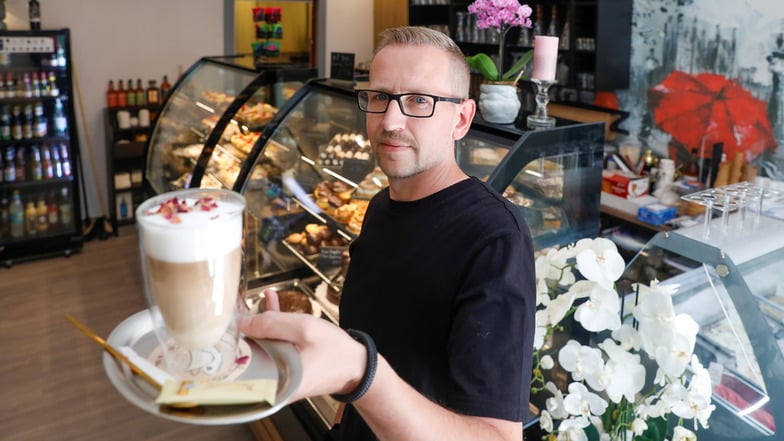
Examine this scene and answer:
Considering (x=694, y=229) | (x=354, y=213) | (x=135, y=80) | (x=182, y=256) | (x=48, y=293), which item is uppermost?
(x=135, y=80)

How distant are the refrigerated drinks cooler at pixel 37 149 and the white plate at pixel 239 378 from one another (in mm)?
5141

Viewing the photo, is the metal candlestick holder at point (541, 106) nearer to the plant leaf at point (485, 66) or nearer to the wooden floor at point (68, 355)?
the plant leaf at point (485, 66)

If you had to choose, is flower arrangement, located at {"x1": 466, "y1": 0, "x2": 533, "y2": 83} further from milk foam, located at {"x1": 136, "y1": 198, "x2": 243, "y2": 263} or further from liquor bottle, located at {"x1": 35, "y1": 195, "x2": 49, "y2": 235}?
liquor bottle, located at {"x1": 35, "y1": 195, "x2": 49, "y2": 235}

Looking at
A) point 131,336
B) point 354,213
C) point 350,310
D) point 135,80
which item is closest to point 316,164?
point 354,213

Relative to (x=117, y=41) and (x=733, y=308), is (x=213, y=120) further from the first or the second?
(x=733, y=308)

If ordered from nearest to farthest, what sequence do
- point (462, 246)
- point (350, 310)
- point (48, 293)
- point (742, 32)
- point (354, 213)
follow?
point (462, 246) < point (350, 310) < point (354, 213) < point (742, 32) < point (48, 293)

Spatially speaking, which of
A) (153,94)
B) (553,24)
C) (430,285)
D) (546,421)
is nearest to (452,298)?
(430,285)

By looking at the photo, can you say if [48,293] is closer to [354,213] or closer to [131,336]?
[354,213]

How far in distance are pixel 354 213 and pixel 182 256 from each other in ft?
7.43

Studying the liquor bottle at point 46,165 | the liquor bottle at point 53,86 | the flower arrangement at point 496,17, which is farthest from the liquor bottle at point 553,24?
the liquor bottle at point 46,165

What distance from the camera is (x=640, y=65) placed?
5.18 meters

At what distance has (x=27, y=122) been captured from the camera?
528 cm

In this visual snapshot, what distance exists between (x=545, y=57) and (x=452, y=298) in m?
1.23

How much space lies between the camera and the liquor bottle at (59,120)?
5355 mm
